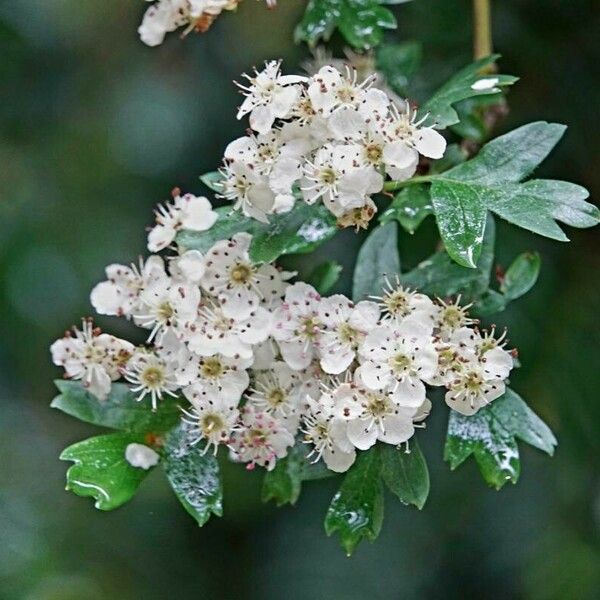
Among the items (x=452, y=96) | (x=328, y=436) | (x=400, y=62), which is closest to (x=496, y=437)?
(x=328, y=436)

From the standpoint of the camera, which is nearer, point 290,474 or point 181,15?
point 290,474

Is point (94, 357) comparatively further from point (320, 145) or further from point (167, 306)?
point (320, 145)

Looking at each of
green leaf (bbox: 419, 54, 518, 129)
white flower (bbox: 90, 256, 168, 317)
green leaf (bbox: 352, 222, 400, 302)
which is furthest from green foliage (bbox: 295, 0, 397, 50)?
white flower (bbox: 90, 256, 168, 317)

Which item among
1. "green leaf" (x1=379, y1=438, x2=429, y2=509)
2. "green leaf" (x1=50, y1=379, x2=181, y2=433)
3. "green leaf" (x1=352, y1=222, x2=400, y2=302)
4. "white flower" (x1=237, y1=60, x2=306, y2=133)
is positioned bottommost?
"green leaf" (x1=379, y1=438, x2=429, y2=509)

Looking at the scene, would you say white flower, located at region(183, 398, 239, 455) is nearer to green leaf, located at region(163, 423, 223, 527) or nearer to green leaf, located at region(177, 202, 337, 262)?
green leaf, located at region(163, 423, 223, 527)

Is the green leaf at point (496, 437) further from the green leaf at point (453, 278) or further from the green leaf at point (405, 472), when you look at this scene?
the green leaf at point (453, 278)

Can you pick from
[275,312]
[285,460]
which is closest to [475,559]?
[285,460]

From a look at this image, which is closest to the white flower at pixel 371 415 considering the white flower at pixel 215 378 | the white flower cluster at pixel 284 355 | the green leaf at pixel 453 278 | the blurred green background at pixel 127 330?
the white flower cluster at pixel 284 355
